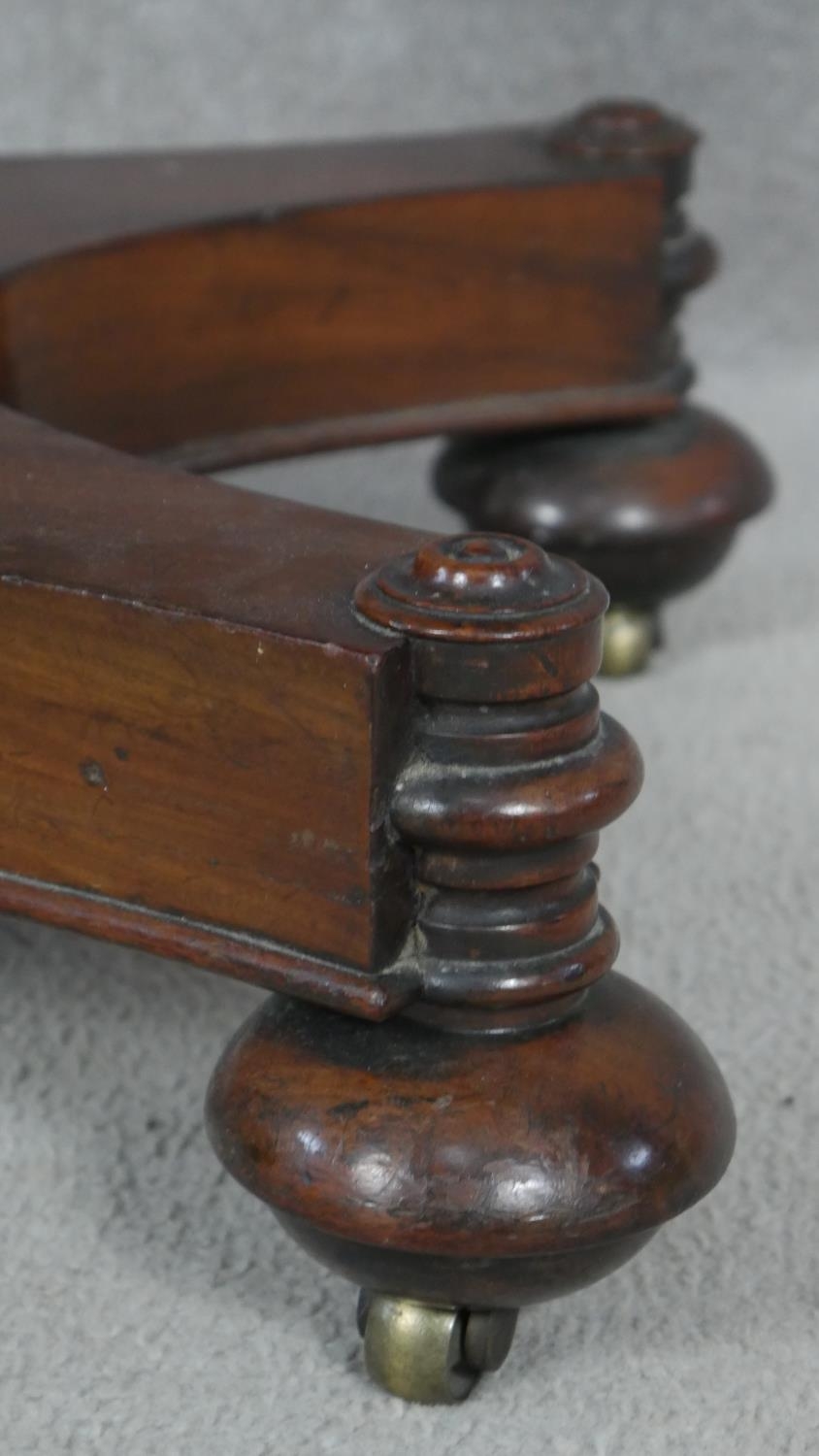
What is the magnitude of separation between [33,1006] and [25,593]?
299mm

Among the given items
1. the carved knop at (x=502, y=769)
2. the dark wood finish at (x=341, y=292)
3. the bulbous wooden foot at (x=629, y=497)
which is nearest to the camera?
the carved knop at (x=502, y=769)

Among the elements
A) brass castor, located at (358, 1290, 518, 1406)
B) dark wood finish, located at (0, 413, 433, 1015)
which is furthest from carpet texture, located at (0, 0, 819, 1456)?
dark wood finish, located at (0, 413, 433, 1015)

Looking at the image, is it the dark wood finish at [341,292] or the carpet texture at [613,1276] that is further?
the dark wood finish at [341,292]

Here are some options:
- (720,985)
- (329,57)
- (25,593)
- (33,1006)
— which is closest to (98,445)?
(25,593)

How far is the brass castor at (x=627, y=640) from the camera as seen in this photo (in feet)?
4.51

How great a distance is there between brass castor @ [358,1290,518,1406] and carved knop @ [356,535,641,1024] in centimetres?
10

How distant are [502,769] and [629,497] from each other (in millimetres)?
631

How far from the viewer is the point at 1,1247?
2.75 feet

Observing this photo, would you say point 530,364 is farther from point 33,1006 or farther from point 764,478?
point 33,1006

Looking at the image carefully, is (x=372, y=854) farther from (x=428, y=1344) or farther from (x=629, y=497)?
(x=629, y=497)

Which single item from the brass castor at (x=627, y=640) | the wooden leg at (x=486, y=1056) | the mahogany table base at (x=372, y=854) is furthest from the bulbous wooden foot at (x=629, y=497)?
the wooden leg at (x=486, y=1056)

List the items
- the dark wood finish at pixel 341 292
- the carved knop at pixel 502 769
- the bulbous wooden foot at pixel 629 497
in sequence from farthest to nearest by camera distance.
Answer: the bulbous wooden foot at pixel 629 497, the dark wood finish at pixel 341 292, the carved knop at pixel 502 769

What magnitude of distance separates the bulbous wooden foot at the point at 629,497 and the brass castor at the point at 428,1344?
62cm

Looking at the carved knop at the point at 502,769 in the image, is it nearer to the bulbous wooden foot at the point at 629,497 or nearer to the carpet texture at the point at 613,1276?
the carpet texture at the point at 613,1276
